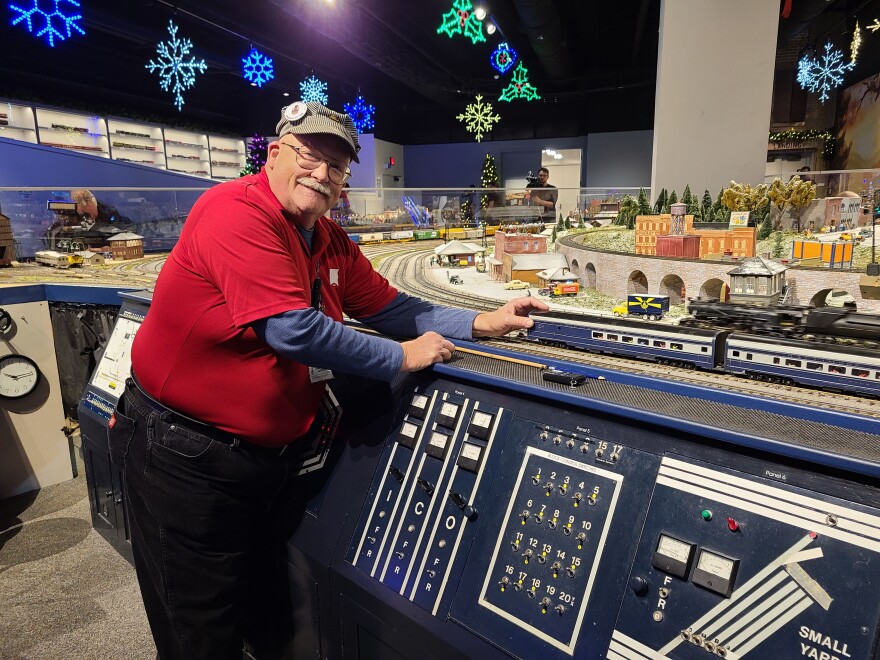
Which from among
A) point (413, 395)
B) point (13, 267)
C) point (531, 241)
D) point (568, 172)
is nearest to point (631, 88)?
point (568, 172)

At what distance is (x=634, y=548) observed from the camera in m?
1.51

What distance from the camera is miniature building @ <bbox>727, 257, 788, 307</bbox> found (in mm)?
2746

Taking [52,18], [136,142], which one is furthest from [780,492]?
[136,142]

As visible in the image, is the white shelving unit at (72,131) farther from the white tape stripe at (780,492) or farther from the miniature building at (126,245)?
the white tape stripe at (780,492)

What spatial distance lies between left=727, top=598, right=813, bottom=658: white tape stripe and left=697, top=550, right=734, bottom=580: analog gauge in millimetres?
125

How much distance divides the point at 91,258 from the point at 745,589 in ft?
27.0

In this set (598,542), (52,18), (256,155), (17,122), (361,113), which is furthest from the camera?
(361,113)

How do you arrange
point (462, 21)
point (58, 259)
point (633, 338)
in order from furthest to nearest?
point (462, 21) < point (58, 259) < point (633, 338)

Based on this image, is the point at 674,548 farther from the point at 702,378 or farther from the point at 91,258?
the point at 91,258

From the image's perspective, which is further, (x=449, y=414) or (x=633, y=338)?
(x=633, y=338)

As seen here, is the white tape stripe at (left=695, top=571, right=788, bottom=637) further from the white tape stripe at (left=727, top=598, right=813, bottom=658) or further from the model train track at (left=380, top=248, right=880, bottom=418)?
the model train track at (left=380, top=248, right=880, bottom=418)

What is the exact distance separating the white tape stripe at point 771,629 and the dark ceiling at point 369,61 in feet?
49.2

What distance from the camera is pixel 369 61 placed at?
20.1 metres

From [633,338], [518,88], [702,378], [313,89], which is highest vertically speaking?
[518,88]
